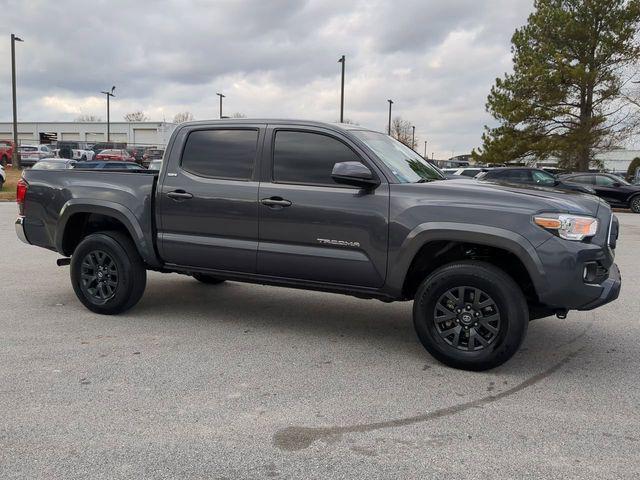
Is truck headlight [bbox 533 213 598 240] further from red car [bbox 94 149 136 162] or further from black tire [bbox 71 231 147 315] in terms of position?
red car [bbox 94 149 136 162]

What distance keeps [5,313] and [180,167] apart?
91.4 inches

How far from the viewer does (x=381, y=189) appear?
4492mm

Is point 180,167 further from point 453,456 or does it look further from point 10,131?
point 10,131

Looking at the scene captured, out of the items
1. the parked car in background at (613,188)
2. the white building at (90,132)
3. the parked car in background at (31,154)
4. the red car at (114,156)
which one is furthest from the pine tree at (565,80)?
the white building at (90,132)

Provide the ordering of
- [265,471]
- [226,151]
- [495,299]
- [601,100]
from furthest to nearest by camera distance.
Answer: [601,100], [226,151], [495,299], [265,471]

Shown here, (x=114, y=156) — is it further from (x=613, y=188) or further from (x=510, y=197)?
(x=510, y=197)

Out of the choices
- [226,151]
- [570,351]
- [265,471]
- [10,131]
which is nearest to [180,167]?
[226,151]

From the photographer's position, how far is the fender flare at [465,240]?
3.99 metres

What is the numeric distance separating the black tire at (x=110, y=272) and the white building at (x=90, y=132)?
77.0 m

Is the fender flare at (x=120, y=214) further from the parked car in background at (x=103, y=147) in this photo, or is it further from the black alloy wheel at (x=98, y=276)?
the parked car in background at (x=103, y=147)

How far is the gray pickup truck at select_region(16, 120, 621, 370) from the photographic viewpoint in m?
4.06

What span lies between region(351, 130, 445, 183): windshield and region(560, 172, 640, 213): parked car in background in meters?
17.4

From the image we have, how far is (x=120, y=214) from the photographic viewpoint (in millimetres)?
5469

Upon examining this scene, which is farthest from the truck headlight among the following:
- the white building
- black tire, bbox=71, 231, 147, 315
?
the white building
